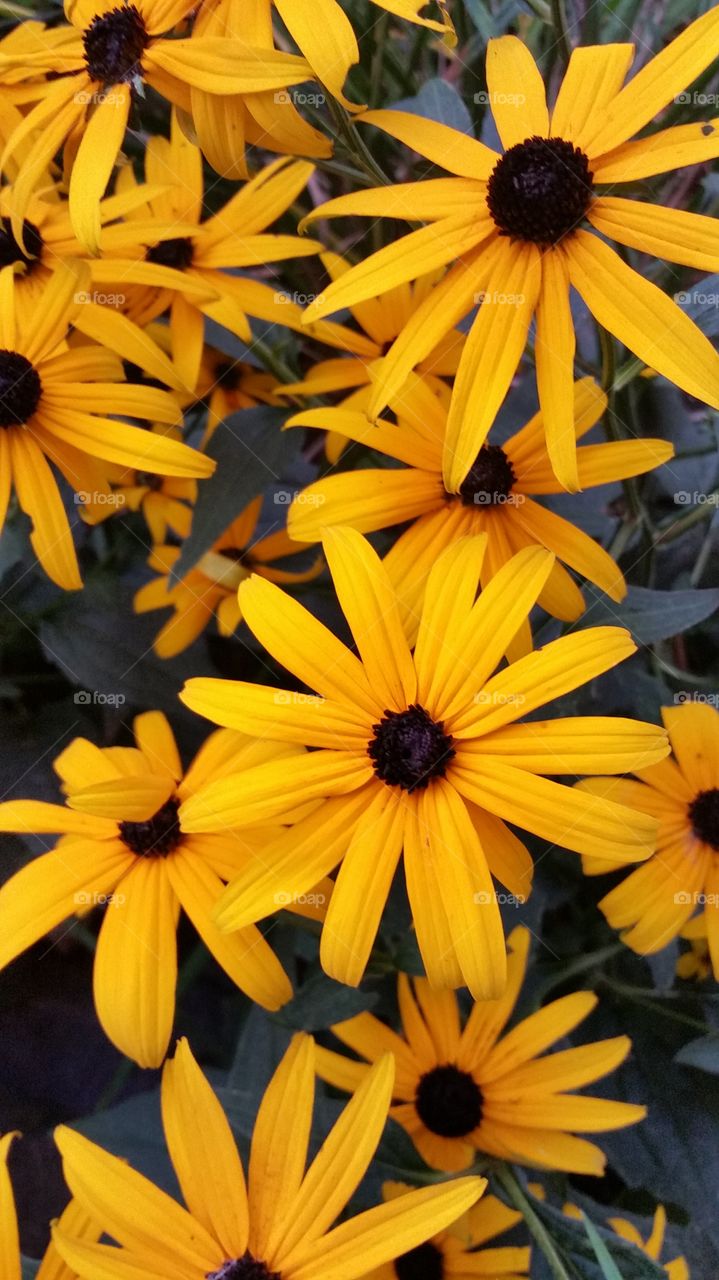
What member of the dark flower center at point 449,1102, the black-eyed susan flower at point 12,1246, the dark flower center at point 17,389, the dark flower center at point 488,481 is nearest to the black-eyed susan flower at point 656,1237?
the dark flower center at point 449,1102

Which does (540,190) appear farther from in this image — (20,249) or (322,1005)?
(322,1005)

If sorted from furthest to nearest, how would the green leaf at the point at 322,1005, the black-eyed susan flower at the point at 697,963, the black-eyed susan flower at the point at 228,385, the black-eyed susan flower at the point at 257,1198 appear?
the black-eyed susan flower at the point at 228,385 < the black-eyed susan flower at the point at 697,963 < the green leaf at the point at 322,1005 < the black-eyed susan flower at the point at 257,1198

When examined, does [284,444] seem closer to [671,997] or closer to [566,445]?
[566,445]

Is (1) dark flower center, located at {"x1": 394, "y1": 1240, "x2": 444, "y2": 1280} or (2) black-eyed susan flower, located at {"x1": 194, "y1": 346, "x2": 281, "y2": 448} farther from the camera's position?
(2) black-eyed susan flower, located at {"x1": 194, "y1": 346, "x2": 281, "y2": 448}

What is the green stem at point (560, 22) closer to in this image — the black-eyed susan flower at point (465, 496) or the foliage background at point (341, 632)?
the foliage background at point (341, 632)

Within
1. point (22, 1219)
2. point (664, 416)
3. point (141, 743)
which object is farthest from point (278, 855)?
point (22, 1219)

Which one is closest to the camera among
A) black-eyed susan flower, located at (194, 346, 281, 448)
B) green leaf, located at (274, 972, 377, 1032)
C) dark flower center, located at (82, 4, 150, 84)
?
dark flower center, located at (82, 4, 150, 84)

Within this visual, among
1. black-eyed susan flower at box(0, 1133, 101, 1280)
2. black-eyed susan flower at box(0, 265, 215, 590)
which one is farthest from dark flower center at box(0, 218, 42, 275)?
black-eyed susan flower at box(0, 1133, 101, 1280)

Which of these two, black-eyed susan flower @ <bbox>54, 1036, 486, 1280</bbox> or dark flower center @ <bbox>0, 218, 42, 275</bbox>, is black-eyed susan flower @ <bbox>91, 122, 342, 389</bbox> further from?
black-eyed susan flower @ <bbox>54, 1036, 486, 1280</bbox>
